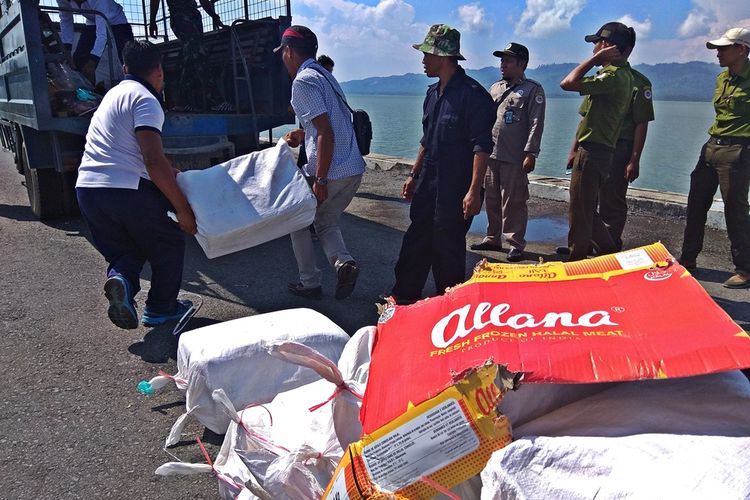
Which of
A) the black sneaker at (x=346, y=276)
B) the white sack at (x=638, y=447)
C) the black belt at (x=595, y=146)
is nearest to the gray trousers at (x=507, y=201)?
the black belt at (x=595, y=146)

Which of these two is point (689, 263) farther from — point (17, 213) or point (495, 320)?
point (17, 213)

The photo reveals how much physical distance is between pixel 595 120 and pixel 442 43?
168 cm

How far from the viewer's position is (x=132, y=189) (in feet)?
11.2

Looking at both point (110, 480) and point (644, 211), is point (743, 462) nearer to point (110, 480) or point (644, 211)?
point (110, 480)

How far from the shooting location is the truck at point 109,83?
17.1 feet

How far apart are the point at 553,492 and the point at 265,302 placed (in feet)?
10.6

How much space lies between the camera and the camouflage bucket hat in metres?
3.57

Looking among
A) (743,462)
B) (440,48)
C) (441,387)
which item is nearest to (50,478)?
(441,387)

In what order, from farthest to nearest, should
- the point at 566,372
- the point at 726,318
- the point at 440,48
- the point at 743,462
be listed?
the point at 440,48
the point at 726,318
the point at 566,372
the point at 743,462

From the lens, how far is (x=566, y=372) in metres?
1.49

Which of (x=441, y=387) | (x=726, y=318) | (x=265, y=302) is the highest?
(x=726, y=318)

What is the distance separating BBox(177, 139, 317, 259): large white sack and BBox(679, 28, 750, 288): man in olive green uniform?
10.9ft

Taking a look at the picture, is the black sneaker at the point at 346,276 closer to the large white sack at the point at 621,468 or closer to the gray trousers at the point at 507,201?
the gray trousers at the point at 507,201

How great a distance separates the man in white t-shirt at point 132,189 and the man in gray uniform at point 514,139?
294 cm
